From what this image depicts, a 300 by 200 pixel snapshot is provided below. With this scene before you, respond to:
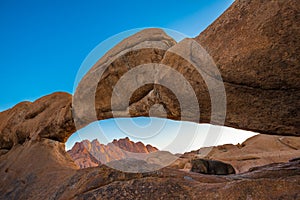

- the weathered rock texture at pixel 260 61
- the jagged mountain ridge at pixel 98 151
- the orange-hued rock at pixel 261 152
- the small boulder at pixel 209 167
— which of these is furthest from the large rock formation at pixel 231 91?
the jagged mountain ridge at pixel 98 151

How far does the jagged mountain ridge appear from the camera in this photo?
3071 inches

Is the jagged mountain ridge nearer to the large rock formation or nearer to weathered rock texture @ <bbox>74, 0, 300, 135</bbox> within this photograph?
the large rock formation

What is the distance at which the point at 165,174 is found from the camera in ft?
19.0

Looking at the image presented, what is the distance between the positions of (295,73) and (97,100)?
7474 mm

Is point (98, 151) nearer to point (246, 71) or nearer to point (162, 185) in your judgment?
point (162, 185)

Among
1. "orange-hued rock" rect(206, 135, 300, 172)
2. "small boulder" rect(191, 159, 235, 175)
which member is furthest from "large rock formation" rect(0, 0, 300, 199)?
"orange-hued rock" rect(206, 135, 300, 172)

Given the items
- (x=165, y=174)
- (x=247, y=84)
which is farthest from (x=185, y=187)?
(x=247, y=84)

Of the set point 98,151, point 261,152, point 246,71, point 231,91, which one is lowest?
point 231,91

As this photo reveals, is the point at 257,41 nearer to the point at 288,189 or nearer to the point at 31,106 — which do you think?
the point at 288,189

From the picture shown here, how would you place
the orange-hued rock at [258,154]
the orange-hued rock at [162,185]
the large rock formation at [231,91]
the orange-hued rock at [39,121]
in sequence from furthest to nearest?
the orange-hued rock at [258,154] → the orange-hued rock at [39,121] → the large rock formation at [231,91] → the orange-hued rock at [162,185]

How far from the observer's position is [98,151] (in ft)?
293

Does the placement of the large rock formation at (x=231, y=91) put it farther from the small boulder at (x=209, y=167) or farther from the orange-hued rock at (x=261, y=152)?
the orange-hued rock at (x=261, y=152)

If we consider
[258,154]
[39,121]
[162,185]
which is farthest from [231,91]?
[258,154]

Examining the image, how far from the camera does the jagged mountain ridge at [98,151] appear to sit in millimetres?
78000
